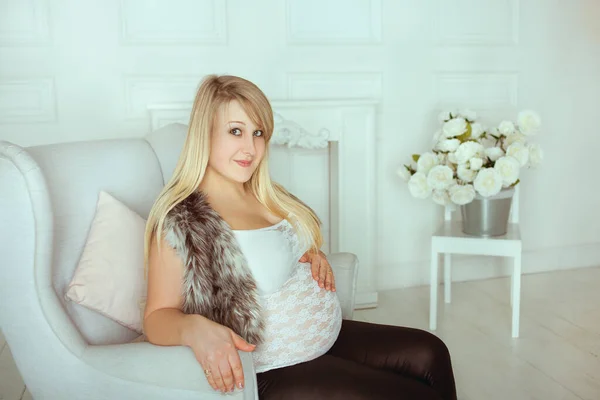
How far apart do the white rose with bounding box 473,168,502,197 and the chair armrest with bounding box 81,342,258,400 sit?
1.68 m

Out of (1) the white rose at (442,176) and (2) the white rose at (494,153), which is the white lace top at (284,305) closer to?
(1) the white rose at (442,176)

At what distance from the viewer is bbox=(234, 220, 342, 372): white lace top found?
5.26ft

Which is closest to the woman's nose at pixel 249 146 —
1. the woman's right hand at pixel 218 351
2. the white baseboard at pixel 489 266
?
the woman's right hand at pixel 218 351

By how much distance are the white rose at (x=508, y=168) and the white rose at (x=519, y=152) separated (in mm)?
44

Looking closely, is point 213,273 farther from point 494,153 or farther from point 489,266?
point 489,266

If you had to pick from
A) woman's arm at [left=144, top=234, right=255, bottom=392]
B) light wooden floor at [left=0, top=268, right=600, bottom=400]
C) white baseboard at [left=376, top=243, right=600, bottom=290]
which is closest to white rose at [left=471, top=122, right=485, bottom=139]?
light wooden floor at [left=0, top=268, right=600, bottom=400]

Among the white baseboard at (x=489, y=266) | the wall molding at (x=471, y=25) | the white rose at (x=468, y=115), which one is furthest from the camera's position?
the white baseboard at (x=489, y=266)

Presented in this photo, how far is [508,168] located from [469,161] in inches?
6.4

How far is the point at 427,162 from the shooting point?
2973 mm

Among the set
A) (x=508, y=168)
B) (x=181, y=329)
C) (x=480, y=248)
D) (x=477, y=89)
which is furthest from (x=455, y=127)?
(x=181, y=329)

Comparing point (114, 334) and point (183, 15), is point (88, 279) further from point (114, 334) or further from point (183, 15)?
point (183, 15)

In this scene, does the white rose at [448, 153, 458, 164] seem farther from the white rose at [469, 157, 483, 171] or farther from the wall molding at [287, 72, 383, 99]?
the wall molding at [287, 72, 383, 99]

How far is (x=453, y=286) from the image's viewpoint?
144 inches

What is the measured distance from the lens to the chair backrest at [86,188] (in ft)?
5.41
